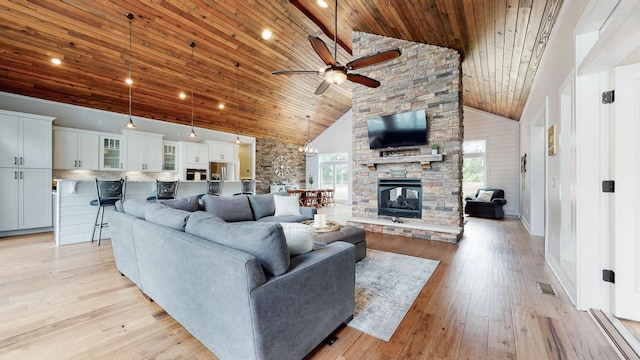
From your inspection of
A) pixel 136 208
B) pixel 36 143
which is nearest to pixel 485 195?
pixel 136 208

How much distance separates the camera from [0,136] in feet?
14.6

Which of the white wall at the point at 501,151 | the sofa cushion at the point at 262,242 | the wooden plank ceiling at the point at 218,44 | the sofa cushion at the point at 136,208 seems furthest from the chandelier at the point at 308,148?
the sofa cushion at the point at 262,242

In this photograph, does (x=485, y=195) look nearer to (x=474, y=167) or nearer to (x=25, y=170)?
(x=474, y=167)

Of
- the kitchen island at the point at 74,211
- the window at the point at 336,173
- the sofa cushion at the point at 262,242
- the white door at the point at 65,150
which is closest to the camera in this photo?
the sofa cushion at the point at 262,242

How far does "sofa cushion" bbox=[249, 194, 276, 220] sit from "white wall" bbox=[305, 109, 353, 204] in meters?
6.14

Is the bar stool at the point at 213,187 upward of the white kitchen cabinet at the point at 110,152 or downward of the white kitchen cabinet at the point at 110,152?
downward

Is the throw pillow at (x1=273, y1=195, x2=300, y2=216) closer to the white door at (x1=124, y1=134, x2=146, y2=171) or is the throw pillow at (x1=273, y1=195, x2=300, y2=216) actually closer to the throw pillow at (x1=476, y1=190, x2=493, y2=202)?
the white door at (x1=124, y1=134, x2=146, y2=171)

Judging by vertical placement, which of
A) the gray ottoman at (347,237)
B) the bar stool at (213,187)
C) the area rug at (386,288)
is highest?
the bar stool at (213,187)

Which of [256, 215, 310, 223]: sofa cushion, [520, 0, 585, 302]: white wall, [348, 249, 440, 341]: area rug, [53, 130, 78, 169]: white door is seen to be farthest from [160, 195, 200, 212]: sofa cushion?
[520, 0, 585, 302]: white wall

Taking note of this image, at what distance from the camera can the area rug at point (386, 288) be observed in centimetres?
185

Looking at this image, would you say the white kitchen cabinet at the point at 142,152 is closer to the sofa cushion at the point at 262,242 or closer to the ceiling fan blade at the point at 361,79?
the ceiling fan blade at the point at 361,79

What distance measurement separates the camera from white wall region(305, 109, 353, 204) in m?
10.3

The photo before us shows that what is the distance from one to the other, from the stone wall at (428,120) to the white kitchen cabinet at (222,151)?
480 cm

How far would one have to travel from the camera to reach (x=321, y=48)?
2764 mm
